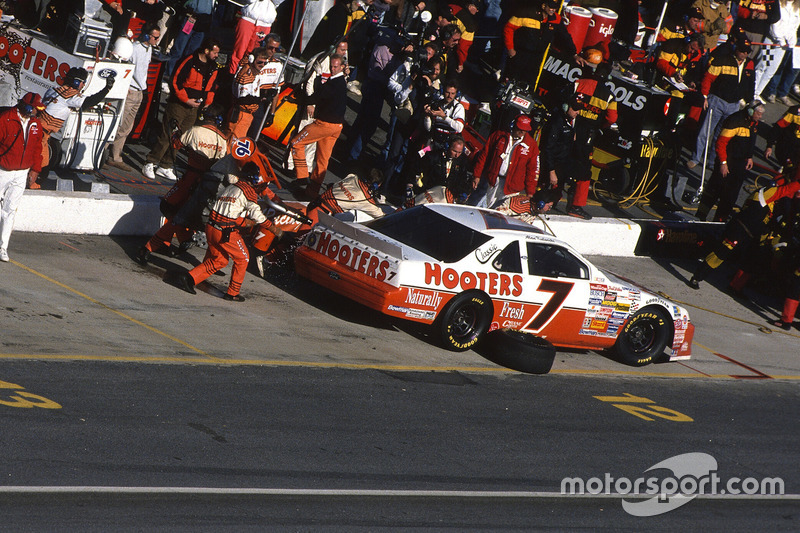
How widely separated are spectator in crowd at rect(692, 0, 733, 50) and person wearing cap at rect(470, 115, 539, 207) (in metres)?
8.17

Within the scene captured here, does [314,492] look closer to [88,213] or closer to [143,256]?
[143,256]

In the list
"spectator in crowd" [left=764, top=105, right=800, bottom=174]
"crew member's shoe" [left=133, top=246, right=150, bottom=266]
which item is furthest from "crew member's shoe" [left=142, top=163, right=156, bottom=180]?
"spectator in crowd" [left=764, top=105, right=800, bottom=174]

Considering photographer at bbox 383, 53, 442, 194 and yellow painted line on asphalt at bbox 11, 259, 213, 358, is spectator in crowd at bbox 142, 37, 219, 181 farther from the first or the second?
yellow painted line on asphalt at bbox 11, 259, 213, 358

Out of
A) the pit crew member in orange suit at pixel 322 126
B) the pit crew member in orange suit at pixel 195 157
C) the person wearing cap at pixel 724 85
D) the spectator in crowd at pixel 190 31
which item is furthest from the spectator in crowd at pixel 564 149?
the pit crew member in orange suit at pixel 195 157

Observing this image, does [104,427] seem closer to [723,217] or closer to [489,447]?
[489,447]

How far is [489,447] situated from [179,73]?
7.86m

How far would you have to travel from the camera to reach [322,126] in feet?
49.1

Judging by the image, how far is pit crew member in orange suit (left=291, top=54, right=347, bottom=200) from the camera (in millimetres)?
14984

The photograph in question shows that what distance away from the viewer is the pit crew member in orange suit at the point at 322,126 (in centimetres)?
1498

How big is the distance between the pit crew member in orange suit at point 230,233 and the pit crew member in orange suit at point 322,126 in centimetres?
323

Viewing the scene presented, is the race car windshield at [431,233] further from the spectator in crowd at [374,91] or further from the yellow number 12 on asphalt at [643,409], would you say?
the spectator in crowd at [374,91]

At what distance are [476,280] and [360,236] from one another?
1.41 metres

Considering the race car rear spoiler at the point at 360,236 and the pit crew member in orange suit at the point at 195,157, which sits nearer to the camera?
the race car rear spoiler at the point at 360,236

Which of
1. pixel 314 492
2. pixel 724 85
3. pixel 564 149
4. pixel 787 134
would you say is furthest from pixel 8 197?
pixel 787 134
